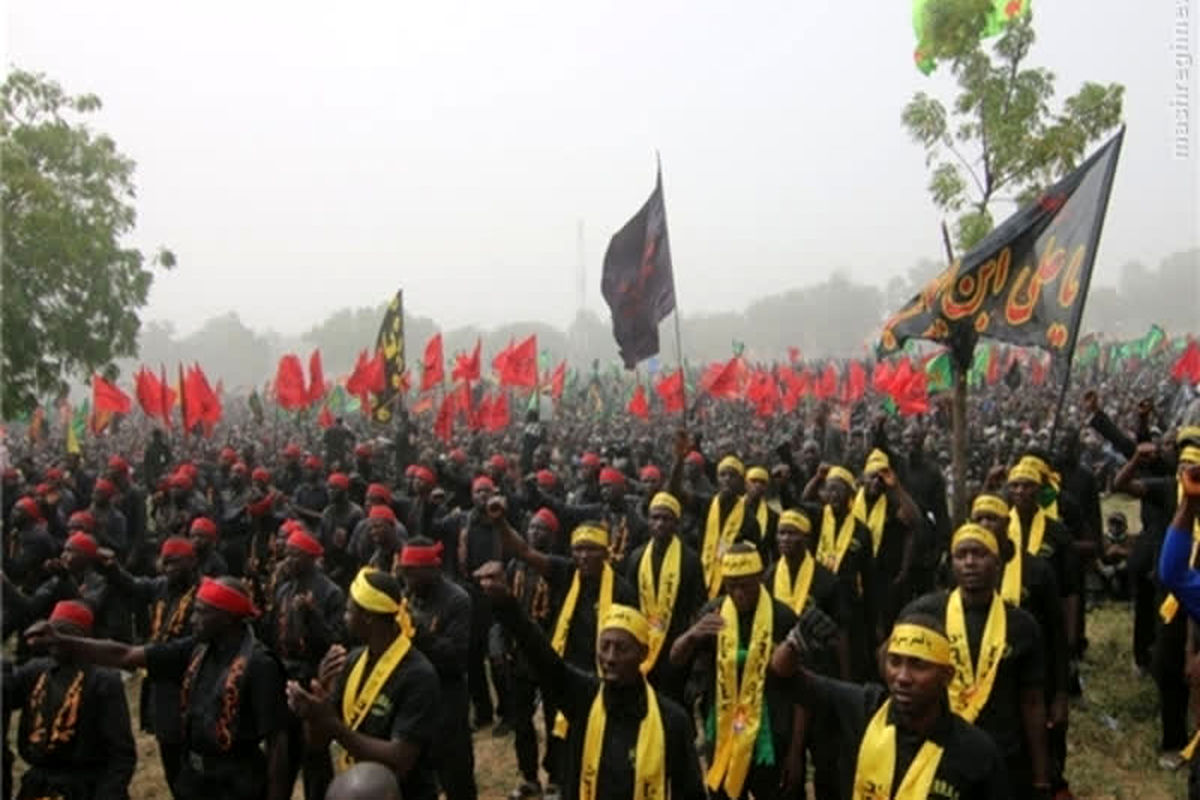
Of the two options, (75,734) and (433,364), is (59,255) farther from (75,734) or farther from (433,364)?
(75,734)

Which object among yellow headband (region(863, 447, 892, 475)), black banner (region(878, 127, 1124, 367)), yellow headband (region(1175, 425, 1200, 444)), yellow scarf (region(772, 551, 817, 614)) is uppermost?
black banner (region(878, 127, 1124, 367))

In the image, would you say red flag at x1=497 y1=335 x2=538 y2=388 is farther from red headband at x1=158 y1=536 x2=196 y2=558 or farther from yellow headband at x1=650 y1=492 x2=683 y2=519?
red headband at x1=158 y1=536 x2=196 y2=558

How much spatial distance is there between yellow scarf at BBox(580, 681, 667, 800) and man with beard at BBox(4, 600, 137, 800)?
2066mm

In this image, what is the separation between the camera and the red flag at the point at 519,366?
807 inches

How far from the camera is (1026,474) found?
20.2 ft

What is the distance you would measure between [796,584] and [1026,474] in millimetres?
1736

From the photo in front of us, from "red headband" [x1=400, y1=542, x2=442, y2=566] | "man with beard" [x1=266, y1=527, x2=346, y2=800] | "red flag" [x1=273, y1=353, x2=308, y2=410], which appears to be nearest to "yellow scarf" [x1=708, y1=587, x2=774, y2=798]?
"red headband" [x1=400, y1=542, x2=442, y2=566]

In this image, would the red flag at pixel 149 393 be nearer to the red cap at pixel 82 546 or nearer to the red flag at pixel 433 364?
the red flag at pixel 433 364

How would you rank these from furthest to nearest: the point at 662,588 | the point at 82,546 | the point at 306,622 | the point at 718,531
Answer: the point at 718,531
the point at 82,546
the point at 662,588
the point at 306,622

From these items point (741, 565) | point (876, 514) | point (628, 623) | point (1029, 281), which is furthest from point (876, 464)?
point (628, 623)

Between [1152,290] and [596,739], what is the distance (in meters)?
137

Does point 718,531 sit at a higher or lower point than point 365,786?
lower

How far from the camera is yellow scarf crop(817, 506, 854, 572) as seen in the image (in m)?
6.79

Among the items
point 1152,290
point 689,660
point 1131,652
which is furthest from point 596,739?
point 1152,290
